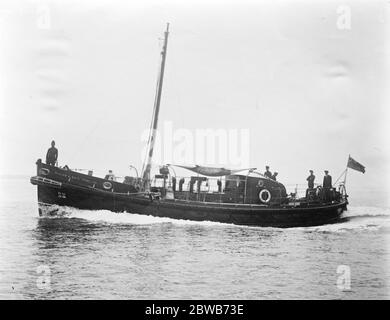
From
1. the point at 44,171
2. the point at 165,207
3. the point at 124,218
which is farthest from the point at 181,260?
the point at 44,171

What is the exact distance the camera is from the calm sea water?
15.5 meters

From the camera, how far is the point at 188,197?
2858cm

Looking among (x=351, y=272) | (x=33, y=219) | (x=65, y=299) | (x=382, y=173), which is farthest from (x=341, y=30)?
(x=33, y=219)

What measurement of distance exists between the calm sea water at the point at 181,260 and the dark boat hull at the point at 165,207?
472 millimetres

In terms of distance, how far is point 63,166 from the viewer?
28.2 metres

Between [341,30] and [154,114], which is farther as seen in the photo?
[154,114]

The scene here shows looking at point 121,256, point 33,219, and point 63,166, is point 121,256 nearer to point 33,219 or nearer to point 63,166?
point 63,166

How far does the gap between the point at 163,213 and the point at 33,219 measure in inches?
369

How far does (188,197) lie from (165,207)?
1.67 metres

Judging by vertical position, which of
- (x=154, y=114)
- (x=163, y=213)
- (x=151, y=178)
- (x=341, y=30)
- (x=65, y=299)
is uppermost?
(x=341, y=30)

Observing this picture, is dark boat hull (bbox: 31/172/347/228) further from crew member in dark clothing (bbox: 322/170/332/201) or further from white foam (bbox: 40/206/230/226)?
crew member in dark clothing (bbox: 322/170/332/201)

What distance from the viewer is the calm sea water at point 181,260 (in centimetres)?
1553

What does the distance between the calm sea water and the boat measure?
1.90 feet

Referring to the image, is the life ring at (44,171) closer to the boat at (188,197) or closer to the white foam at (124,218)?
the boat at (188,197)
